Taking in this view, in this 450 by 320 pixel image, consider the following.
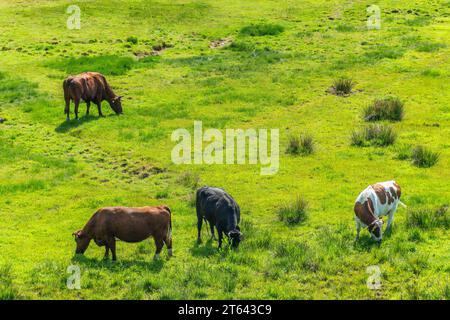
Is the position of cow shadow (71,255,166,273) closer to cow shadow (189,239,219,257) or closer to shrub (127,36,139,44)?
cow shadow (189,239,219,257)

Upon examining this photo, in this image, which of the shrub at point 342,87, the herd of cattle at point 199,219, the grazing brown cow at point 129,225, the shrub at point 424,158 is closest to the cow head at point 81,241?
the herd of cattle at point 199,219

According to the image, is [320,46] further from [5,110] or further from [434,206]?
[434,206]

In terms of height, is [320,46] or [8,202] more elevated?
[320,46]

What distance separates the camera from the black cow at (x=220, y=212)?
18500 mm

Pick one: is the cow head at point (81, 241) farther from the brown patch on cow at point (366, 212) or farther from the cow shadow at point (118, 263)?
the brown patch on cow at point (366, 212)

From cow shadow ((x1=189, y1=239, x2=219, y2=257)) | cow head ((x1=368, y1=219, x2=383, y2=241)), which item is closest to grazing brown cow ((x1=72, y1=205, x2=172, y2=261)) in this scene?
cow shadow ((x1=189, y1=239, x2=219, y2=257))

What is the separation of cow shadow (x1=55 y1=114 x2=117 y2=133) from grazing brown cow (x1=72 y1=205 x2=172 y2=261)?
531 inches

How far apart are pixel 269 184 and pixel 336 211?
356 centimetres

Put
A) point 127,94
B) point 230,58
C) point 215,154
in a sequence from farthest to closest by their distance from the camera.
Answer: point 230,58, point 127,94, point 215,154

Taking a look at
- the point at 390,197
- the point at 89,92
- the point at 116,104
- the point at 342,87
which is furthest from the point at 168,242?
the point at 342,87

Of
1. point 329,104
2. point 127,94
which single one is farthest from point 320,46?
point 127,94

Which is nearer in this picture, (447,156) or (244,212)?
(244,212)

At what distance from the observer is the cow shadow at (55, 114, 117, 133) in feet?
101

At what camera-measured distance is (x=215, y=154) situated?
27.8 m
